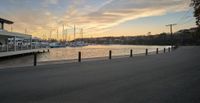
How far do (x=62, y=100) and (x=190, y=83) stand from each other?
6.03 m

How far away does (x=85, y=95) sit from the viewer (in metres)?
8.12

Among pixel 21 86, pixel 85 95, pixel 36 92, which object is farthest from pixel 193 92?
pixel 21 86

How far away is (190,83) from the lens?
1066 cm

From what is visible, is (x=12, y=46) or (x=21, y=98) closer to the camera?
(x=21, y=98)

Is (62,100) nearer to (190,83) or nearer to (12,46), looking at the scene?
(190,83)

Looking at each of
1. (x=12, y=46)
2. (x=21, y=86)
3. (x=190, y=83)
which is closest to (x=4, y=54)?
(x=12, y=46)

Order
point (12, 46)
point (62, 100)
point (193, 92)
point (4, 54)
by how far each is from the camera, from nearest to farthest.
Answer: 1. point (62, 100)
2. point (193, 92)
3. point (4, 54)
4. point (12, 46)

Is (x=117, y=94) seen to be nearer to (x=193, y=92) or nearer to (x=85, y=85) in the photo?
(x=85, y=85)

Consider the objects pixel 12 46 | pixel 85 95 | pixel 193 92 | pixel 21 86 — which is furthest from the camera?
pixel 12 46

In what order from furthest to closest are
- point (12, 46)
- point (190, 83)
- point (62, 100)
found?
point (12, 46), point (190, 83), point (62, 100)

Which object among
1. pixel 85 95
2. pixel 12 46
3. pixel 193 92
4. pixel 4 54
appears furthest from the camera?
pixel 12 46

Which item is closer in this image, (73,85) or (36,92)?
(36,92)

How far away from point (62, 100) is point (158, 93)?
3.38m

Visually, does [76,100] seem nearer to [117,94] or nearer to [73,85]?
[117,94]
